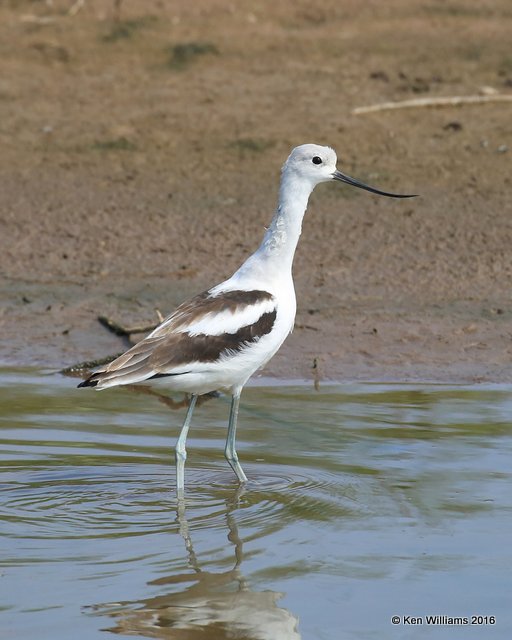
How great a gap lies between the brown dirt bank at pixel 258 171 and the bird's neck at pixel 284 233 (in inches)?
63.1

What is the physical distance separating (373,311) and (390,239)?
1138 mm

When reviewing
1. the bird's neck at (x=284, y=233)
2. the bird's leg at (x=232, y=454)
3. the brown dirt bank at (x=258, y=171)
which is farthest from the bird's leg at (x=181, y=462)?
the brown dirt bank at (x=258, y=171)

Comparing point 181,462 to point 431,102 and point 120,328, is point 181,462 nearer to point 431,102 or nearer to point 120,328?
point 120,328

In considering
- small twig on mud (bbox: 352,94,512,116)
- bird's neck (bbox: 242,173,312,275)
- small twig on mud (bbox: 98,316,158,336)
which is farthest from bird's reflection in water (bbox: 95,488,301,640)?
small twig on mud (bbox: 352,94,512,116)

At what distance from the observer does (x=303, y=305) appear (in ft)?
28.3

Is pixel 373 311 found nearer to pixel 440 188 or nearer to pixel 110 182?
pixel 440 188

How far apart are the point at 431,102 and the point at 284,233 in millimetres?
5388

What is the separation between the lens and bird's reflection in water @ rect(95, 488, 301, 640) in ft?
14.8

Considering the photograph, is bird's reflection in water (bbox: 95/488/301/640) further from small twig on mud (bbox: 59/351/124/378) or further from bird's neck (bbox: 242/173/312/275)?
small twig on mud (bbox: 59/351/124/378)

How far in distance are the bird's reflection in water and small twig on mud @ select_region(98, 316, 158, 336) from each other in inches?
121

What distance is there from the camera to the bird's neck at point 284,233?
20.1 feet

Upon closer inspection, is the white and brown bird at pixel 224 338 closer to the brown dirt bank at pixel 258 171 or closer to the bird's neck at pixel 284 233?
the bird's neck at pixel 284 233

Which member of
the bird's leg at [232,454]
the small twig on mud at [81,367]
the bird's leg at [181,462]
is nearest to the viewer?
the bird's leg at [181,462]

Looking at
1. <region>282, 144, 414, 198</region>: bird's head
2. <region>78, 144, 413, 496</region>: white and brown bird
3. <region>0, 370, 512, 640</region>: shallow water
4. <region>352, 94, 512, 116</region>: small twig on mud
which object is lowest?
<region>0, 370, 512, 640</region>: shallow water
